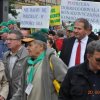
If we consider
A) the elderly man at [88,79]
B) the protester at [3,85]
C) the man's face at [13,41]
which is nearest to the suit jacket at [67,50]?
the man's face at [13,41]

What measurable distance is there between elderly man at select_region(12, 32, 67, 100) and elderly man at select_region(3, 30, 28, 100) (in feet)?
3.45

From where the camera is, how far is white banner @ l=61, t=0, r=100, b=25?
9742 millimetres

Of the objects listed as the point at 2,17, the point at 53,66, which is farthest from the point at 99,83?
the point at 2,17

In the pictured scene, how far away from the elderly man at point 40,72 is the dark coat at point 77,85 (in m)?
0.76

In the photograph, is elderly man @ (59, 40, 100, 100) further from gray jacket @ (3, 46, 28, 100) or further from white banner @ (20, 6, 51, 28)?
white banner @ (20, 6, 51, 28)

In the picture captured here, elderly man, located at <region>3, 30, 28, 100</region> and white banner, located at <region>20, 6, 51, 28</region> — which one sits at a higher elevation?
white banner, located at <region>20, 6, 51, 28</region>

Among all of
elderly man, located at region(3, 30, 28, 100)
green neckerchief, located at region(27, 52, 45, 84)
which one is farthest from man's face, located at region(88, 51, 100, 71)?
elderly man, located at region(3, 30, 28, 100)

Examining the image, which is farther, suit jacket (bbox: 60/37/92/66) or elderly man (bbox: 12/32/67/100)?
suit jacket (bbox: 60/37/92/66)

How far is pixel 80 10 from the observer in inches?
393

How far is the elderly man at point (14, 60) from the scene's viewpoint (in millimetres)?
7527

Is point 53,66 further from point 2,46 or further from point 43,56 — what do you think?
point 2,46

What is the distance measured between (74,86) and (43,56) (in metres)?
1.22

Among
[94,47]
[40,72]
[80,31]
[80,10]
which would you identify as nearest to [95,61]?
[94,47]

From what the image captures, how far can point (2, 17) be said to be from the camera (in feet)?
84.6
